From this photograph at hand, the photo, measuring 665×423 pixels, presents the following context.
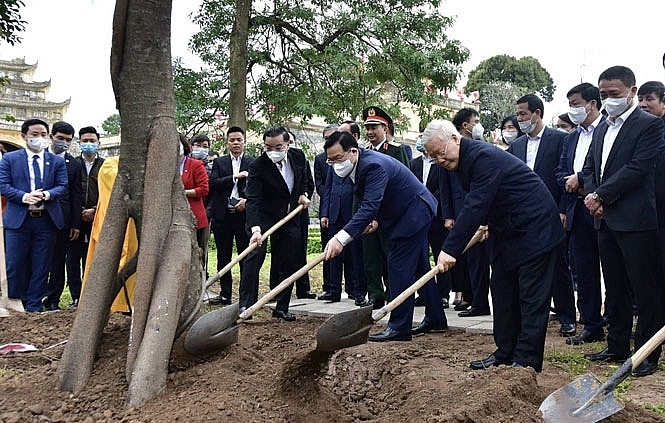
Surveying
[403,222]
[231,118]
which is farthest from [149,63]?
[231,118]

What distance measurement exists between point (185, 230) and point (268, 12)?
989 cm

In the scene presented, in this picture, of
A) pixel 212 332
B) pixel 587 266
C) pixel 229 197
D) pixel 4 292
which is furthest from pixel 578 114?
pixel 4 292

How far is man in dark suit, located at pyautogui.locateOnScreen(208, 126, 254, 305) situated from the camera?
8109mm

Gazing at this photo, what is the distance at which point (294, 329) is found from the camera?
627 centimetres

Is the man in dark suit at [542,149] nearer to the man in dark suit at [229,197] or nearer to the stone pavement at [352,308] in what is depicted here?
the stone pavement at [352,308]

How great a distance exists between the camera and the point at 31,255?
277 inches

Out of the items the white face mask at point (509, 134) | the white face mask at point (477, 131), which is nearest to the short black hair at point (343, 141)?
the white face mask at point (477, 131)

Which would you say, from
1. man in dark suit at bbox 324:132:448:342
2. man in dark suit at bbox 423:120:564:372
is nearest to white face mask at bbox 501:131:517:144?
man in dark suit at bbox 324:132:448:342

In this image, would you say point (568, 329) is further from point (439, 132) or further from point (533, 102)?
point (439, 132)

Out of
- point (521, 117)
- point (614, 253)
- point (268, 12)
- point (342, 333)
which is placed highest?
point (268, 12)

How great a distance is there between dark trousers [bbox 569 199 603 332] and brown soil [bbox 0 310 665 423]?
Result: 43 centimetres

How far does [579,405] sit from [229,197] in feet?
18.5

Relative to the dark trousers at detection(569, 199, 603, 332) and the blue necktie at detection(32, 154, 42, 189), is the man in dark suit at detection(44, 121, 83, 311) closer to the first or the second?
the blue necktie at detection(32, 154, 42, 189)

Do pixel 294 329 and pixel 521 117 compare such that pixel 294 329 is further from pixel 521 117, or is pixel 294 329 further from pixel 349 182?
pixel 521 117
